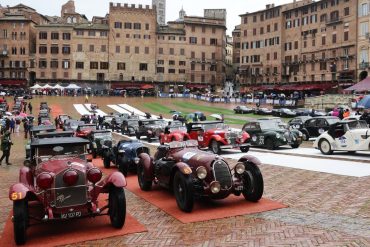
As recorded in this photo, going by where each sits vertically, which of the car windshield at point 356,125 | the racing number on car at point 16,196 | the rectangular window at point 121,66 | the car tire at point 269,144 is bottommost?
the car tire at point 269,144

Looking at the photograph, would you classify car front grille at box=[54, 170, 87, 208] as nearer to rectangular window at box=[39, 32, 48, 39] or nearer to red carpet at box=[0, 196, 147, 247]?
red carpet at box=[0, 196, 147, 247]

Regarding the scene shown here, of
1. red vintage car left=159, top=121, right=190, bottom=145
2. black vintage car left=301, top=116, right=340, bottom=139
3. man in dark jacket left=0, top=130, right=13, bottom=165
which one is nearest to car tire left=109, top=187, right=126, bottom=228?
man in dark jacket left=0, top=130, right=13, bottom=165

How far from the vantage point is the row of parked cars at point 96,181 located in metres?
9.07

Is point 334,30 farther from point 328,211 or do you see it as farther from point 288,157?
A: point 328,211

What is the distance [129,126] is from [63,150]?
23947 millimetres

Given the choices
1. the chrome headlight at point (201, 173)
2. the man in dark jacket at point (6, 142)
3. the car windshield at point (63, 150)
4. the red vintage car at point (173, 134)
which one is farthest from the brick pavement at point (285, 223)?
the red vintage car at point (173, 134)

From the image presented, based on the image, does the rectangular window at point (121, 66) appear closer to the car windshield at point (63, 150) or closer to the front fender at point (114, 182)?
the car windshield at point (63, 150)

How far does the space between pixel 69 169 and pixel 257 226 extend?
420cm

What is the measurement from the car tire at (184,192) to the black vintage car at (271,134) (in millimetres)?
12995

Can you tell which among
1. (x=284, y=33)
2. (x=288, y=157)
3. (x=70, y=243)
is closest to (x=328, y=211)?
(x=70, y=243)

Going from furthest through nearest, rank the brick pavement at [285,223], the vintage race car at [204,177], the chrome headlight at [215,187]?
the vintage race car at [204,177], the chrome headlight at [215,187], the brick pavement at [285,223]

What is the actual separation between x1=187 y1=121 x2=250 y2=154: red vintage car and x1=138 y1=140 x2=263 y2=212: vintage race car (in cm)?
922

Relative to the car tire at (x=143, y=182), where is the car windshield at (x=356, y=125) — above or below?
above

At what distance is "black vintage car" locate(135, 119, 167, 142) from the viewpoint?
29.8m
